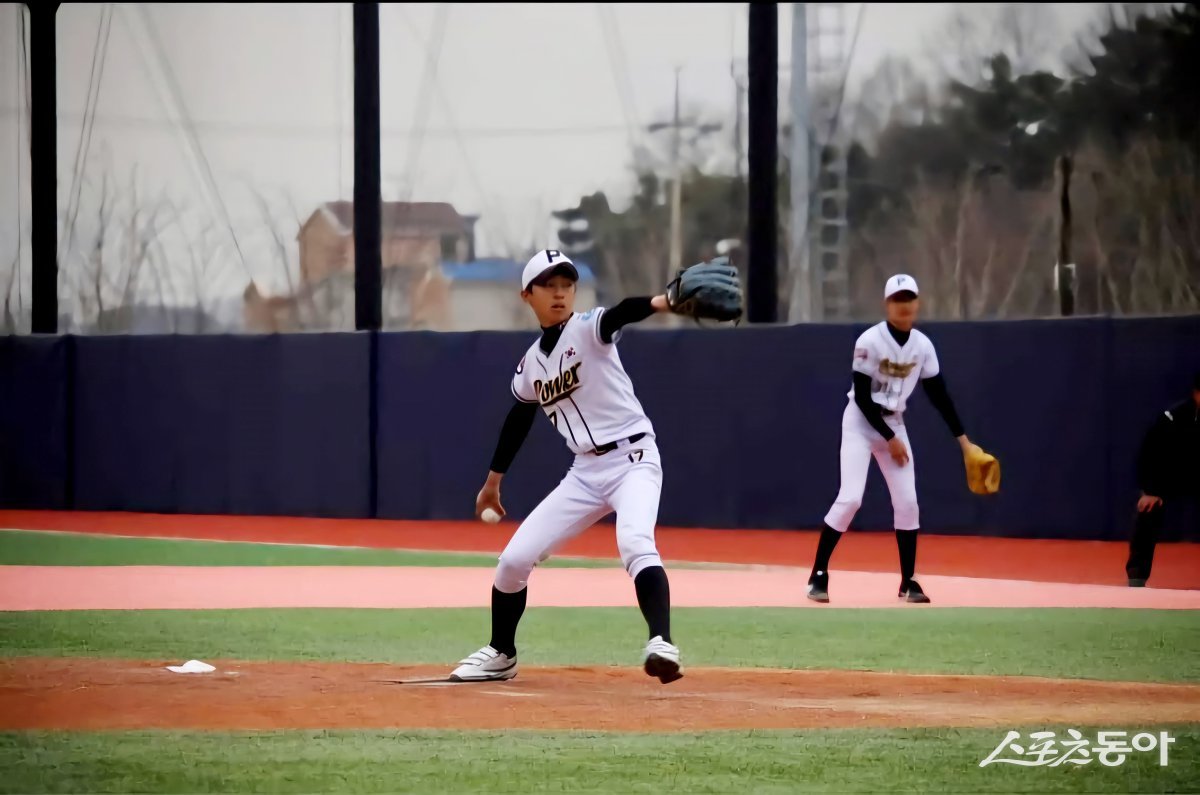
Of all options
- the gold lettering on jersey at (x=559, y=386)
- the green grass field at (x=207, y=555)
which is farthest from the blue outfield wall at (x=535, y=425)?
the gold lettering on jersey at (x=559, y=386)

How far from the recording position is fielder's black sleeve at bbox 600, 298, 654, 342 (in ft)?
21.5

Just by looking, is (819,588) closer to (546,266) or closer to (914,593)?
(914,593)

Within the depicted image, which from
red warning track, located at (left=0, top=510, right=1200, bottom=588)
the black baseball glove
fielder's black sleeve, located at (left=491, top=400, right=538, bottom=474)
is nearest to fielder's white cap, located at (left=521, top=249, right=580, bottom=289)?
fielder's black sleeve, located at (left=491, top=400, right=538, bottom=474)

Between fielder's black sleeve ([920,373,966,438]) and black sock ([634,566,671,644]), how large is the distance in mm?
3934

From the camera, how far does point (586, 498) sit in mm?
7078

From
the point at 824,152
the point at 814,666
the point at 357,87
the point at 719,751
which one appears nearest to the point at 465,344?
the point at 357,87

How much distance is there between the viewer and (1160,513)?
1166 centimetres

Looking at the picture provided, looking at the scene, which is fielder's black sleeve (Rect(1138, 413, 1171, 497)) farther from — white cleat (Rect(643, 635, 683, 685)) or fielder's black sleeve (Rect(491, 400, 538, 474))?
white cleat (Rect(643, 635, 683, 685))

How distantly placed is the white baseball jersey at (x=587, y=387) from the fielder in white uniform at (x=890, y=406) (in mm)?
3506

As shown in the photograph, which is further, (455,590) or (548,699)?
(455,590)

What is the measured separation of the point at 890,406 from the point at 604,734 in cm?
485

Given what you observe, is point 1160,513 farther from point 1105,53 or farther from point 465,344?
point 1105,53

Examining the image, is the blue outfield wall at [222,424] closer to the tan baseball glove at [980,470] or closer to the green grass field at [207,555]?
the green grass field at [207,555]

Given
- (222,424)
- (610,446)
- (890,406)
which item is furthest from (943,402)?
(222,424)
